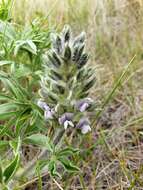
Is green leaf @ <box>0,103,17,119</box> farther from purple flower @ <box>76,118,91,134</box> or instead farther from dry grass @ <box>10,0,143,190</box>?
dry grass @ <box>10,0,143,190</box>

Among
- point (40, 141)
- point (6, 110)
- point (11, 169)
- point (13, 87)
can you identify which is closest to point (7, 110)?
point (6, 110)

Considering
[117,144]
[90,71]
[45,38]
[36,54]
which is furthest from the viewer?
[117,144]

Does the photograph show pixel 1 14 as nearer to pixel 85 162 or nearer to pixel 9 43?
pixel 9 43

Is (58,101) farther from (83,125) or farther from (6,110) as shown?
(6,110)

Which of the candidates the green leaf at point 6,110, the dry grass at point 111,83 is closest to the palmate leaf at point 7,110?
the green leaf at point 6,110

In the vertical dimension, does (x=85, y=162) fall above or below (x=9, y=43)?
below

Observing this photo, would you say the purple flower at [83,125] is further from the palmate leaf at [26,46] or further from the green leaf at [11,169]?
the palmate leaf at [26,46]

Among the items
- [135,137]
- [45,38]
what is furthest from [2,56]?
[135,137]

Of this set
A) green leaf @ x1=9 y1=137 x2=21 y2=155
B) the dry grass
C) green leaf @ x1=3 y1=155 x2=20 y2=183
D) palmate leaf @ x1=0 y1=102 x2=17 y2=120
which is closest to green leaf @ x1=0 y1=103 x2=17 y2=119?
palmate leaf @ x1=0 y1=102 x2=17 y2=120
